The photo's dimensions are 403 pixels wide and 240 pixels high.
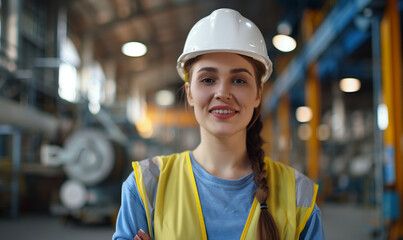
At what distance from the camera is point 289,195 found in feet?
4.71

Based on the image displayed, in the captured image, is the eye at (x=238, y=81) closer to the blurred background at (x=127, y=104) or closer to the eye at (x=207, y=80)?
the eye at (x=207, y=80)

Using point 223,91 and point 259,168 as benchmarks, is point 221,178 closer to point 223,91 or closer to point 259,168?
point 259,168

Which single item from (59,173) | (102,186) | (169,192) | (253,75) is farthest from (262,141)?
(59,173)

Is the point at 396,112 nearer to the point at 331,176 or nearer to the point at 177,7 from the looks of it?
the point at 331,176

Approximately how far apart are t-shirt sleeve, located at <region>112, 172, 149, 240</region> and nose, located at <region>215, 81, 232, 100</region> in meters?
0.50

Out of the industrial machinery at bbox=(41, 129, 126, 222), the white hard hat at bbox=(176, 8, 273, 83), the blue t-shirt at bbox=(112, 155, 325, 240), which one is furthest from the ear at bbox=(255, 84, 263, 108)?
the industrial machinery at bbox=(41, 129, 126, 222)

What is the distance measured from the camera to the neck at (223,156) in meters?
1.55

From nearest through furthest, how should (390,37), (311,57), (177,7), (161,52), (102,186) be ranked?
1. (390,37)
2. (102,186)
3. (311,57)
4. (177,7)
5. (161,52)

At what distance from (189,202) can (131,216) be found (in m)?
0.24

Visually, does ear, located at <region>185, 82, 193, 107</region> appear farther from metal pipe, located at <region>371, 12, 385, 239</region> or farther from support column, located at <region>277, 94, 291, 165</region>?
support column, located at <region>277, 94, 291, 165</region>

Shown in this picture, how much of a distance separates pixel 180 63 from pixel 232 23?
13.7 inches

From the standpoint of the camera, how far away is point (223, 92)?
1.44 metres

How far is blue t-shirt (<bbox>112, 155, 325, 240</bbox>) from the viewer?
1.40 m

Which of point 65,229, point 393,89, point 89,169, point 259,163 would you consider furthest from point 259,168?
point 65,229
